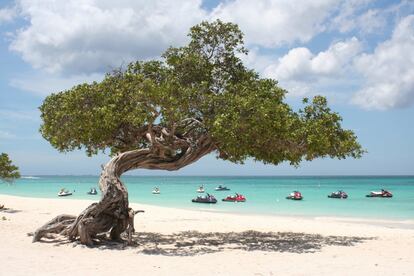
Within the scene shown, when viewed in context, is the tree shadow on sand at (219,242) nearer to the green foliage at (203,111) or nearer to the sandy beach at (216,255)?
the sandy beach at (216,255)

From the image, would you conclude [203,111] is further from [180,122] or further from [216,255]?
[216,255]

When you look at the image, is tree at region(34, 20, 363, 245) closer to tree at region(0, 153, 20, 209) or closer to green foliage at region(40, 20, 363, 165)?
green foliage at region(40, 20, 363, 165)

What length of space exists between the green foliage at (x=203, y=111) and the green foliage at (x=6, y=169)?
15.6 m

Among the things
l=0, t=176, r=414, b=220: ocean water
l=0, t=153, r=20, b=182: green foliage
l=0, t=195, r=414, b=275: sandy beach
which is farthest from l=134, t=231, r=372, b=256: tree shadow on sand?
l=0, t=176, r=414, b=220: ocean water

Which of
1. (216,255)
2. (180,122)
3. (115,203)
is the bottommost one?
(216,255)

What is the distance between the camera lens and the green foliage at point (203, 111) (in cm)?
1312

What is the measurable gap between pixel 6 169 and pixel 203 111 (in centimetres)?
2075

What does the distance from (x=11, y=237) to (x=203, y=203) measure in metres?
35.1

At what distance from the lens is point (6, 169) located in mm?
29953

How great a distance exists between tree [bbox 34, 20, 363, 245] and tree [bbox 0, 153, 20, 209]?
15648 mm

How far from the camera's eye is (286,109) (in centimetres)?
1376

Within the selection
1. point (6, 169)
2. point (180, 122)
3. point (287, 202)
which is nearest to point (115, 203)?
point (180, 122)

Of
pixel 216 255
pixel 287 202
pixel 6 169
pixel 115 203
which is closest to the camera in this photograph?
pixel 216 255

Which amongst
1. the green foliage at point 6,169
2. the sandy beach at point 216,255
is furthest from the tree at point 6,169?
the sandy beach at point 216,255
